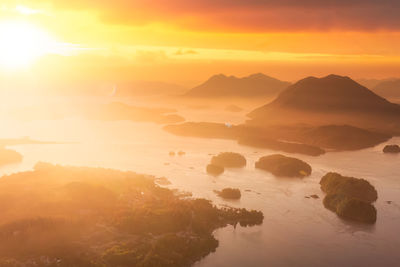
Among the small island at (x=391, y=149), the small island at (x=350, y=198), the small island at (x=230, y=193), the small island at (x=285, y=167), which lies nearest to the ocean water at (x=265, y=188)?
the small island at (x=230, y=193)

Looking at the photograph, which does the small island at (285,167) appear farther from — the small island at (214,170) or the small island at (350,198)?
the small island at (214,170)

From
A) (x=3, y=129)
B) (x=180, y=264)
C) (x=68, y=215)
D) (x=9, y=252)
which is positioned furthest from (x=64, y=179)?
(x=3, y=129)

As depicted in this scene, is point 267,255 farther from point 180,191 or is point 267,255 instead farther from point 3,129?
point 3,129

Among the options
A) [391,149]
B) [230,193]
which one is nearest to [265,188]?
[230,193]

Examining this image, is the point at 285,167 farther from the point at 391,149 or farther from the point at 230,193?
the point at 391,149

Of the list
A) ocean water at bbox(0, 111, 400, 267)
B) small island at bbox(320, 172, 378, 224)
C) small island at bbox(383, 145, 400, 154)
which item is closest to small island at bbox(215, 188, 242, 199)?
ocean water at bbox(0, 111, 400, 267)

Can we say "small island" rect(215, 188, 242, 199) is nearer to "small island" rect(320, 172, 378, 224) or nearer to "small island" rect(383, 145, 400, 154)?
"small island" rect(320, 172, 378, 224)
